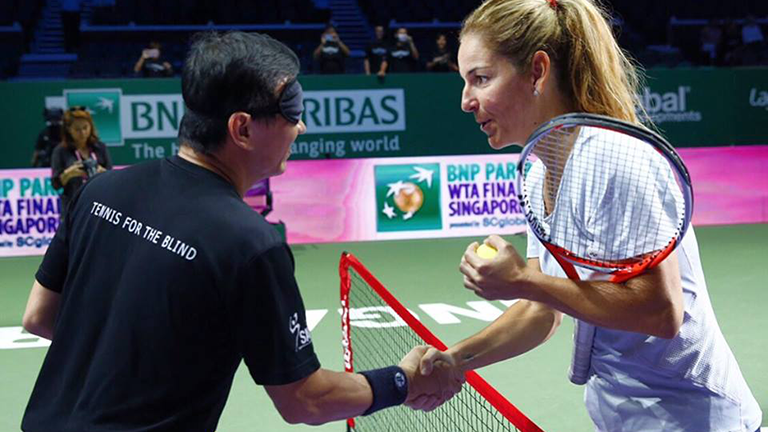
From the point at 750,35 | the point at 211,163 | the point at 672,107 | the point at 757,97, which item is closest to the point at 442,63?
the point at 672,107

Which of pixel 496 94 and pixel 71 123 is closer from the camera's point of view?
pixel 496 94

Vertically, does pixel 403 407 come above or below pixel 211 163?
below

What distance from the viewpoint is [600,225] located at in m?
1.65

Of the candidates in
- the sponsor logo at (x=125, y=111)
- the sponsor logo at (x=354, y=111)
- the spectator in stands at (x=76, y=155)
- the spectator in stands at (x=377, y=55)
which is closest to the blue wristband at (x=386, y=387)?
the spectator in stands at (x=76, y=155)

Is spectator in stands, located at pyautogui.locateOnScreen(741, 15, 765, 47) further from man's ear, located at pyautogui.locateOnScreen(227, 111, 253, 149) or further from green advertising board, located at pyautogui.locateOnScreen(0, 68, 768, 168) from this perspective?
man's ear, located at pyautogui.locateOnScreen(227, 111, 253, 149)

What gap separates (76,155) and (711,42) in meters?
14.0

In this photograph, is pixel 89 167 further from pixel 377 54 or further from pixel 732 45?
pixel 732 45

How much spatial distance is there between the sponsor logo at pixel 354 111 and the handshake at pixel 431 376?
38.4ft

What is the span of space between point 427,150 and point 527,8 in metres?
12.6

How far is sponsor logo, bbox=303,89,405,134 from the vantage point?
46.0 feet

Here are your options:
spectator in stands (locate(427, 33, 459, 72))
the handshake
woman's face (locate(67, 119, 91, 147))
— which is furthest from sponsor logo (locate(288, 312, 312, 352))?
spectator in stands (locate(427, 33, 459, 72))

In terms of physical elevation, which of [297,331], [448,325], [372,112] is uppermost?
[297,331]

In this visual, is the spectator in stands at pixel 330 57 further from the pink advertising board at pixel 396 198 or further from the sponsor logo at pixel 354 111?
the pink advertising board at pixel 396 198

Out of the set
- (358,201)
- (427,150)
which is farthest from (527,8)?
(427,150)
